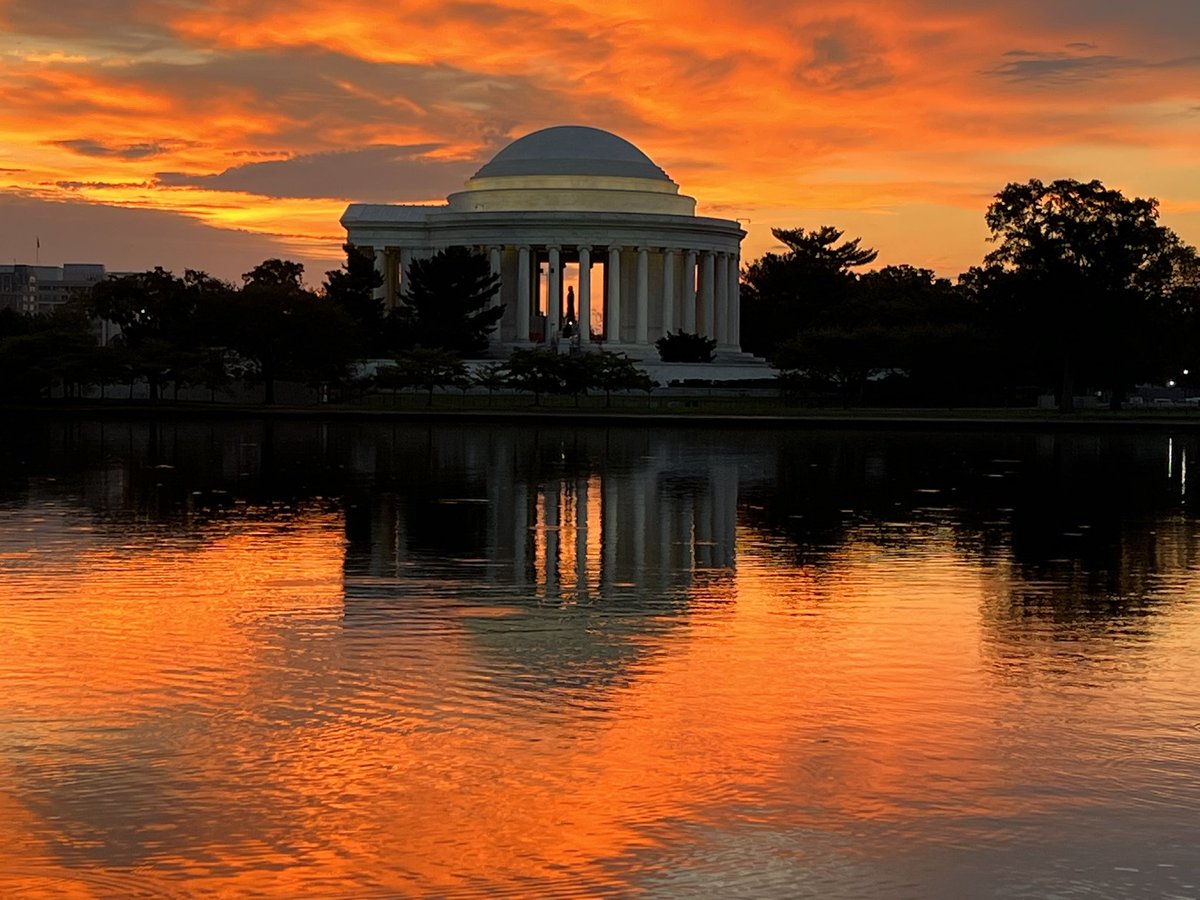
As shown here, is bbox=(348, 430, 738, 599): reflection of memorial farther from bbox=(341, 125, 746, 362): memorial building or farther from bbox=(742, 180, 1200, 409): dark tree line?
bbox=(341, 125, 746, 362): memorial building

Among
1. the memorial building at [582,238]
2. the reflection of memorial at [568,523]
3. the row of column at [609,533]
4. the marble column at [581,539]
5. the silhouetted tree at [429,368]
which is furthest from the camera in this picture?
the memorial building at [582,238]

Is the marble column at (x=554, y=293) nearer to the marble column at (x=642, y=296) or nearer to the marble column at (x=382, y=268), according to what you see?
the marble column at (x=642, y=296)

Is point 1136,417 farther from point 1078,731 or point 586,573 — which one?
point 1078,731

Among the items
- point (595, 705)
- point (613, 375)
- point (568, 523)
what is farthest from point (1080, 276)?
point (595, 705)

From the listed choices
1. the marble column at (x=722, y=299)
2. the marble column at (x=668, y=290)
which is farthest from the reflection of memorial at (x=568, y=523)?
the marble column at (x=722, y=299)

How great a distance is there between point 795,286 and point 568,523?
5145 inches

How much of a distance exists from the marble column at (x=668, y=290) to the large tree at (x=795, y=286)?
8.10m

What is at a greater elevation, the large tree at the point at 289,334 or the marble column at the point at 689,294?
the marble column at the point at 689,294

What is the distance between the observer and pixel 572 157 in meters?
134

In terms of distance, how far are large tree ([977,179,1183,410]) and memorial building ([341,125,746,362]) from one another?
30.7 meters

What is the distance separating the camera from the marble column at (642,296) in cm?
13188

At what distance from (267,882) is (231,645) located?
23.8 ft

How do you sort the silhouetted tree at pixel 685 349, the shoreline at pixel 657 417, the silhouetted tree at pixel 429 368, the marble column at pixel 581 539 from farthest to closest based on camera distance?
the silhouetted tree at pixel 685 349
the silhouetted tree at pixel 429 368
the shoreline at pixel 657 417
the marble column at pixel 581 539

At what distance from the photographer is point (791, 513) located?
32.2 metres
